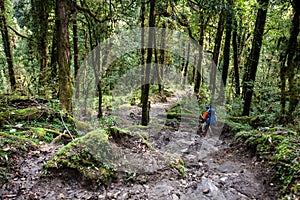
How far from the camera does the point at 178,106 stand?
16.7 metres

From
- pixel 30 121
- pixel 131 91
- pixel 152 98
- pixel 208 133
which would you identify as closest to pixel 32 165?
pixel 30 121

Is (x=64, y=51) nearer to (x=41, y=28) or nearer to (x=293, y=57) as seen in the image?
(x=41, y=28)

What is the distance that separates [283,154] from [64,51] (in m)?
7.43

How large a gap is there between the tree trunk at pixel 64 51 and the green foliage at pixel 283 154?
6.50 meters

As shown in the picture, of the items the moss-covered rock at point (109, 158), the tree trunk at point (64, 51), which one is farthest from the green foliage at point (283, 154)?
the tree trunk at point (64, 51)

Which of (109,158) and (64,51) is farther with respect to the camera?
(64,51)

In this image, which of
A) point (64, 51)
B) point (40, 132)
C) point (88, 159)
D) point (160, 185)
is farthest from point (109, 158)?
point (64, 51)

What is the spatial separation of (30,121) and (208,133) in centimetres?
779

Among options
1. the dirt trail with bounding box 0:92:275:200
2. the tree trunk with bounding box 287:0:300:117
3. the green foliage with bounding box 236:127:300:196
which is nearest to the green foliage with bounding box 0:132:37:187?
the dirt trail with bounding box 0:92:275:200

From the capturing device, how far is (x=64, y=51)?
838 centimetres

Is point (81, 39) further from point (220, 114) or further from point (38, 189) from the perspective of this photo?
point (38, 189)

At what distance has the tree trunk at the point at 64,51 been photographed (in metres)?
8.15

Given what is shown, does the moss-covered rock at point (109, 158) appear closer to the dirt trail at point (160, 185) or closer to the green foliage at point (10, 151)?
the dirt trail at point (160, 185)

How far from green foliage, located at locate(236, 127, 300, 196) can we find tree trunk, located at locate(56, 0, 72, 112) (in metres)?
6.50
